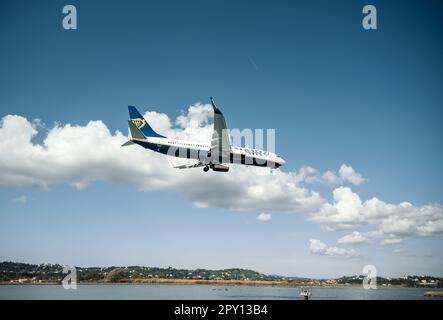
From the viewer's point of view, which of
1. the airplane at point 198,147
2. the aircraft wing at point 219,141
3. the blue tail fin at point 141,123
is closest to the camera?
the aircraft wing at point 219,141

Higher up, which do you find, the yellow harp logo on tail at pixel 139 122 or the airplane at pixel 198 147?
the yellow harp logo on tail at pixel 139 122

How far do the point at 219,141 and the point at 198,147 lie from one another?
14.2 feet

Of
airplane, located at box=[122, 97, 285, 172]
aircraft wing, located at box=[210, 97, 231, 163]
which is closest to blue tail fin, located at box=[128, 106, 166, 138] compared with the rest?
airplane, located at box=[122, 97, 285, 172]

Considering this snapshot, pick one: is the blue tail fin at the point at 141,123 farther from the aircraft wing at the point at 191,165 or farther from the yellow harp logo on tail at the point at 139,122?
the aircraft wing at the point at 191,165

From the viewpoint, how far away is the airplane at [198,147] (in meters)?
56.9

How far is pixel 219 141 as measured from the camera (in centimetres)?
5625

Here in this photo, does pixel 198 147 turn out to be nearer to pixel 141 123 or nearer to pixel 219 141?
pixel 219 141

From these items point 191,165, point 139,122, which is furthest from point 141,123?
point 191,165

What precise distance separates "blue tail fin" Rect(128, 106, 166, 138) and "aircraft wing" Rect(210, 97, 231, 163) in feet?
28.3

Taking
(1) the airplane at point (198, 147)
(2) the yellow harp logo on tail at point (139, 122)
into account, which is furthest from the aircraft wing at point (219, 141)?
(2) the yellow harp logo on tail at point (139, 122)
